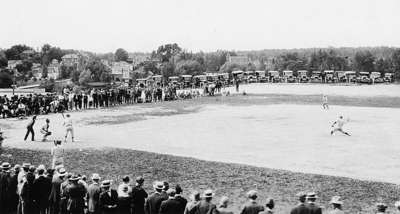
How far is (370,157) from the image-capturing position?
23.2m

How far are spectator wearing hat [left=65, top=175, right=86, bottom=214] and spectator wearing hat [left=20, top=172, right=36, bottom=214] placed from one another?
1.30 metres

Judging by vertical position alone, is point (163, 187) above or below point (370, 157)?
above

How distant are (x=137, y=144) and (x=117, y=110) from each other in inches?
698

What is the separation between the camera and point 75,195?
12.5m

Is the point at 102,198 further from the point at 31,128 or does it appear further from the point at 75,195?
the point at 31,128

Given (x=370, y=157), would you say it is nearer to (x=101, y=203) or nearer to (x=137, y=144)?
(x=137, y=144)

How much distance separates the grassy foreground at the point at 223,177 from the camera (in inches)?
671

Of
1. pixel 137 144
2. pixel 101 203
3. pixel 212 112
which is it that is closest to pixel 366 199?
pixel 101 203

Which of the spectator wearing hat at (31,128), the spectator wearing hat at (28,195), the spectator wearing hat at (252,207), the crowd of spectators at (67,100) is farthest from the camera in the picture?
the crowd of spectators at (67,100)

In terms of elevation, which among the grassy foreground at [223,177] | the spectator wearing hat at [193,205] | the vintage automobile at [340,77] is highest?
the vintage automobile at [340,77]

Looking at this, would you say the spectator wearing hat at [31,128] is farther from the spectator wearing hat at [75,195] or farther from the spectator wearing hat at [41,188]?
the spectator wearing hat at [75,195]

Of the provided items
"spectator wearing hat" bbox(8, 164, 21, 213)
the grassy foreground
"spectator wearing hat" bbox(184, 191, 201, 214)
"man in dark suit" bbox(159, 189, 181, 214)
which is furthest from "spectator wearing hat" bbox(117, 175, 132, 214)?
the grassy foreground

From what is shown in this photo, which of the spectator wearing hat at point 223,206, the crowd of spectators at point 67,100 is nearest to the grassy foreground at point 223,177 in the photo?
the spectator wearing hat at point 223,206

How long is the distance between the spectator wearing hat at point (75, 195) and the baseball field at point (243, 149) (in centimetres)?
604
